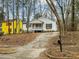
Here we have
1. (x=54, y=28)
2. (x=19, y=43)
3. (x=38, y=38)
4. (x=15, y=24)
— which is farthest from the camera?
(x=54, y=28)

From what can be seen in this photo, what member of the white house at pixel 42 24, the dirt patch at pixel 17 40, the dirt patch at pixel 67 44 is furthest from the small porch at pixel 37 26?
the dirt patch at pixel 67 44

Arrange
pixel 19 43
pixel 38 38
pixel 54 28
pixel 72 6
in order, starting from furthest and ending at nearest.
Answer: pixel 54 28
pixel 72 6
pixel 38 38
pixel 19 43

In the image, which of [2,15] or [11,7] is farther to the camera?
[2,15]

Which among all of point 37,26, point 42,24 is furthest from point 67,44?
point 37,26

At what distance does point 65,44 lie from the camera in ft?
74.2

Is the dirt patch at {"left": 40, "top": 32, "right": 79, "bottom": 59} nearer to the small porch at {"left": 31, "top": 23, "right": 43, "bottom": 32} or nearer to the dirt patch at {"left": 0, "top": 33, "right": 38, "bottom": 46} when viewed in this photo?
the dirt patch at {"left": 0, "top": 33, "right": 38, "bottom": 46}

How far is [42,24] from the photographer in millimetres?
57469

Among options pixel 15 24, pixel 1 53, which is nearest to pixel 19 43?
pixel 1 53

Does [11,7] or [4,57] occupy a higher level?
[11,7]

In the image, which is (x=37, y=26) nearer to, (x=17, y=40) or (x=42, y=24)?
(x=42, y=24)

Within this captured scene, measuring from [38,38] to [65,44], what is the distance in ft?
16.5

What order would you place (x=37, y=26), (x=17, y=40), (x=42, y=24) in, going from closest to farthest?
(x=17, y=40) → (x=42, y=24) → (x=37, y=26)

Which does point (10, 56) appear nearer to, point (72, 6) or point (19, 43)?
point (19, 43)

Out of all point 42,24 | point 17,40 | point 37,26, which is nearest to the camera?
point 17,40
